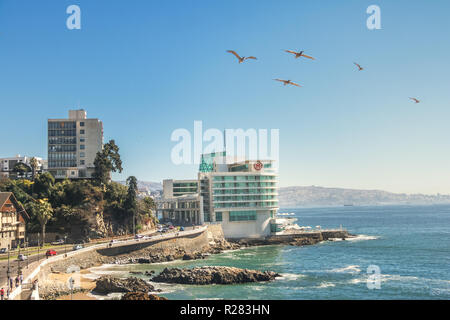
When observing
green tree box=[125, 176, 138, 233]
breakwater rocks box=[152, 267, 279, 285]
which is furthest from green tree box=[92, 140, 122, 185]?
breakwater rocks box=[152, 267, 279, 285]

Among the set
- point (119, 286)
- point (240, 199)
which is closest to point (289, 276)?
point (119, 286)

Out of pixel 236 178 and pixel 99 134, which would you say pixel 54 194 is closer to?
pixel 99 134

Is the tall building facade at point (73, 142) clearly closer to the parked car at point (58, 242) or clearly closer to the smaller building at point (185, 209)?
the smaller building at point (185, 209)

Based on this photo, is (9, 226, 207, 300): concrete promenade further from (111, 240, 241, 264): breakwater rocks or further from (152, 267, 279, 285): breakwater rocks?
(152, 267, 279, 285): breakwater rocks

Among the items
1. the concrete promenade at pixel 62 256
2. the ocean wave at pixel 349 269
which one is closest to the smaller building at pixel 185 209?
the concrete promenade at pixel 62 256
